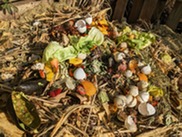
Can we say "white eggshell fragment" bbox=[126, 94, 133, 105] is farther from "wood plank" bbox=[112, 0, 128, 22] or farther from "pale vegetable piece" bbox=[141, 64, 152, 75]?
"wood plank" bbox=[112, 0, 128, 22]

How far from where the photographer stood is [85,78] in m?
3.12

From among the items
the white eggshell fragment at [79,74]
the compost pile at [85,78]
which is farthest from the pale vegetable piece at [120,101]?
the white eggshell fragment at [79,74]

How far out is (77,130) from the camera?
9.29ft

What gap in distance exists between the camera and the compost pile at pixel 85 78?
2.88m

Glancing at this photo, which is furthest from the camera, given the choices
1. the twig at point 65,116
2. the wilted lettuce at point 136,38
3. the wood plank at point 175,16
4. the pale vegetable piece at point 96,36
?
the wood plank at point 175,16

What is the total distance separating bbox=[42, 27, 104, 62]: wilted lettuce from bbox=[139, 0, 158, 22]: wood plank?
33.6 inches

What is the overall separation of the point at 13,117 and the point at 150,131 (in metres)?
1.11

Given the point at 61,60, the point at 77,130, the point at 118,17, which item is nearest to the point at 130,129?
the point at 77,130

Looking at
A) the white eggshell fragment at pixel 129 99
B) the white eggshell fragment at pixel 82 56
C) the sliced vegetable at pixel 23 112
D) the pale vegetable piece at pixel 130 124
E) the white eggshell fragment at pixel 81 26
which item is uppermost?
the white eggshell fragment at pixel 81 26

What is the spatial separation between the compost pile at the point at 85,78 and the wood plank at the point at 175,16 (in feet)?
1.57

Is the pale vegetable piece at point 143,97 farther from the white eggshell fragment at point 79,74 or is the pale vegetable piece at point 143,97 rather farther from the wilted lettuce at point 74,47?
the wilted lettuce at point 74,47

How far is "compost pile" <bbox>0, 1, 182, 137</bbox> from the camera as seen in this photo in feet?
9.44

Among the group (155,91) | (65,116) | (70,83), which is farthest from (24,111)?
(155,91)

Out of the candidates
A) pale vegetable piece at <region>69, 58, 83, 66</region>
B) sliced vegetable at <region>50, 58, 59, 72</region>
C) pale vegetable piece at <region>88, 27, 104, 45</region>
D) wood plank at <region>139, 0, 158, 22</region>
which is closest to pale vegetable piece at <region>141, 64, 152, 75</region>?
pale vegetable piece at <region>88, 27, 104, 45</region>
